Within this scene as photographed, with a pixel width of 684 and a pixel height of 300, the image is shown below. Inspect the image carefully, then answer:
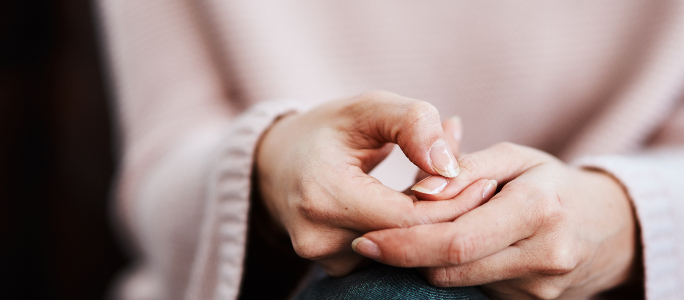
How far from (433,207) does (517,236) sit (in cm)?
7

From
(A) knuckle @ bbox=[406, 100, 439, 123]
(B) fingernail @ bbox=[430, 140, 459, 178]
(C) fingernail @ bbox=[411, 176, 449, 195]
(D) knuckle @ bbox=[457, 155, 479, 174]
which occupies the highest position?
(A) knuckle @ bbox=[406, 100, 439, 123]

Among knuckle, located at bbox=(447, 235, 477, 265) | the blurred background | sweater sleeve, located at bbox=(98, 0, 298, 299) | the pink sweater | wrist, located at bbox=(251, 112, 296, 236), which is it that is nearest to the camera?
knuckle, located at bbox=(447, 235, 477, 265)

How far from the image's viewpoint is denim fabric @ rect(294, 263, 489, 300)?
351mm

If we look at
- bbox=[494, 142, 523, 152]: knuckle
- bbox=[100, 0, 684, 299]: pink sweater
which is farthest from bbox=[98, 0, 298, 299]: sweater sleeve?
bbox=[494, 142, 523, 152]: knuckle

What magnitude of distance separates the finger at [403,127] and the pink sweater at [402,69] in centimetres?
32

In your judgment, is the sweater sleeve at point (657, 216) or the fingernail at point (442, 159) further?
the sweater sleeve at point (657, 216)

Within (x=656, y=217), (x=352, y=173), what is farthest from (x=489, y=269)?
(x=656, y=217)

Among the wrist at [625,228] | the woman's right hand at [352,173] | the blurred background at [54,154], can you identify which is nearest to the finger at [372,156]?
the woman's right hand at [352,173]

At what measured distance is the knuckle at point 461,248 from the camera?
0.30 m

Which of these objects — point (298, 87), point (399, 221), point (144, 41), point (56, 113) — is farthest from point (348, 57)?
point (56, 113)

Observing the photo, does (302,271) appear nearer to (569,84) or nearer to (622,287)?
(622,287)

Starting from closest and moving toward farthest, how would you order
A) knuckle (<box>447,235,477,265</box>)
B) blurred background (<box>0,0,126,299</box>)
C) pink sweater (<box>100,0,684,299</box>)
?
knuckle (<box>447,235,477,265</box>)
pink sweater (<box>100,0,684,299</box>)
blurred background (<box>0,0,126,299</box>)

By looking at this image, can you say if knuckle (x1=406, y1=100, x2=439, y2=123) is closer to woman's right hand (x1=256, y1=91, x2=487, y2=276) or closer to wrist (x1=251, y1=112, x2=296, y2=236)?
woman's right hand (x1=256, y1=91, x2=487, y2=276)

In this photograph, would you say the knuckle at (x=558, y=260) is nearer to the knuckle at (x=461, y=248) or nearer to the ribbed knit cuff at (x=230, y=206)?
the knuckle at (x=461, y=248)
